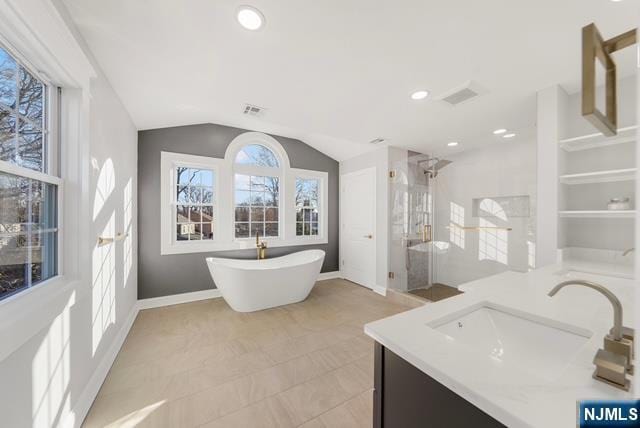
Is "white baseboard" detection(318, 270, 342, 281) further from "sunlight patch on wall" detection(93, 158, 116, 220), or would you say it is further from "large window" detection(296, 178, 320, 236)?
"sunlight patch on wall" detection(93, 158, 116, 220)

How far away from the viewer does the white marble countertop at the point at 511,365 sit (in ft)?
1.73

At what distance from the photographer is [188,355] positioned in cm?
214

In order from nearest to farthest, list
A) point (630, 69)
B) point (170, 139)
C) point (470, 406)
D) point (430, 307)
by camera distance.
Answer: point (470, 406) < point (430, 307) < point (630, 69) < point (170, 139)

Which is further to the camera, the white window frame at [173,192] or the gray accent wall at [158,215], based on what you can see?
the white window frame at [173,192]

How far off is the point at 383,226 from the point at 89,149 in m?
3.35

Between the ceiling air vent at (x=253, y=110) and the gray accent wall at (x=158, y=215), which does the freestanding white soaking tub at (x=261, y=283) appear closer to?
the gray accent wall at (x=158, y=215)

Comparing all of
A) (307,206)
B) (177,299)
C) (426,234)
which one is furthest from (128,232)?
(426,234)

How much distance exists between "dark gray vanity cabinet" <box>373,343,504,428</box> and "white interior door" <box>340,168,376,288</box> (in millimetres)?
3104

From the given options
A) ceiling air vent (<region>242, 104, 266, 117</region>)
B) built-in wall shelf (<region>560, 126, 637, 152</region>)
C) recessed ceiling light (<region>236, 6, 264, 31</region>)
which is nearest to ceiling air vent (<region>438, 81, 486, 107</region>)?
built-in wall shelf (<region>560, 126, 637, 152</region>)

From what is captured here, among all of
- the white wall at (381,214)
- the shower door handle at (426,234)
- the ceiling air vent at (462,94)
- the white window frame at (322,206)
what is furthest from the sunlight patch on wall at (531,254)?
the white window frame at (322,206)

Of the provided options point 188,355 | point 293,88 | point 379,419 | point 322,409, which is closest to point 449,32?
point 293,88

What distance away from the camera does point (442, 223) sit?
3.98m

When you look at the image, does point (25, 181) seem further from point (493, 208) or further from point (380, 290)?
point (493, 208)

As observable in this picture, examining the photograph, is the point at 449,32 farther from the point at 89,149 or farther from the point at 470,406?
the point at 89,149
